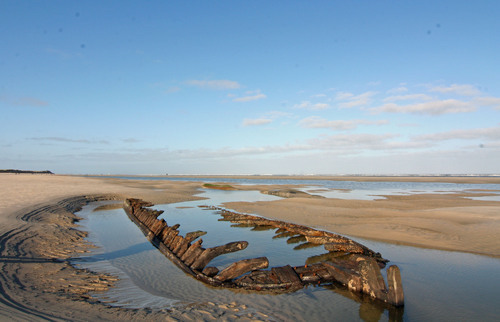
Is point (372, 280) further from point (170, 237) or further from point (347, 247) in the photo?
point (170, 237)

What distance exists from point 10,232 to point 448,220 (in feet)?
68.3

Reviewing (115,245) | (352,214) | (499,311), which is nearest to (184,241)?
(115,245)

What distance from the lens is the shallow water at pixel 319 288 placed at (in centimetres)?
626

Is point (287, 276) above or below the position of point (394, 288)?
below

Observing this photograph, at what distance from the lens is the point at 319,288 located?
7.58 meters

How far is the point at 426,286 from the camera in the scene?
7.80m

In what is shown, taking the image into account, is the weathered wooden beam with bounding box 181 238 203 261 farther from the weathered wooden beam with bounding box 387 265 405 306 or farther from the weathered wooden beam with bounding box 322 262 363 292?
the weathered wooden beam with bounding box 387 265 405 306

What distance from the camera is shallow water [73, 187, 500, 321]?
20.5ft

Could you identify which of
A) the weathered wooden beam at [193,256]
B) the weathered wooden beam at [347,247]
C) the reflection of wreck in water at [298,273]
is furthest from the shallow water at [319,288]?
the weathered wooden beam at [347,247]

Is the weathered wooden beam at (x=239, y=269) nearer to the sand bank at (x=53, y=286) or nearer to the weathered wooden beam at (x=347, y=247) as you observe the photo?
the sand bank at (x=53, y=286)

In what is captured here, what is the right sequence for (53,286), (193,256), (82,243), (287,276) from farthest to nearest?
(82,243) → (193,256) → (287,276) → (53,286)

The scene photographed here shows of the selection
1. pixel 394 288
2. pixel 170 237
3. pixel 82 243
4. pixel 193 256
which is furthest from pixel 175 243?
pixel 394 288

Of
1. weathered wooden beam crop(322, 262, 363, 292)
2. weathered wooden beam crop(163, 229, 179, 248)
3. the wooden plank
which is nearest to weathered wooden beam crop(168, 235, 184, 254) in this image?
weathered wooden beam crop(163, 229, 179, 248)

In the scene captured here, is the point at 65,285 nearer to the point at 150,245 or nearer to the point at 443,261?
the point at 150,245
